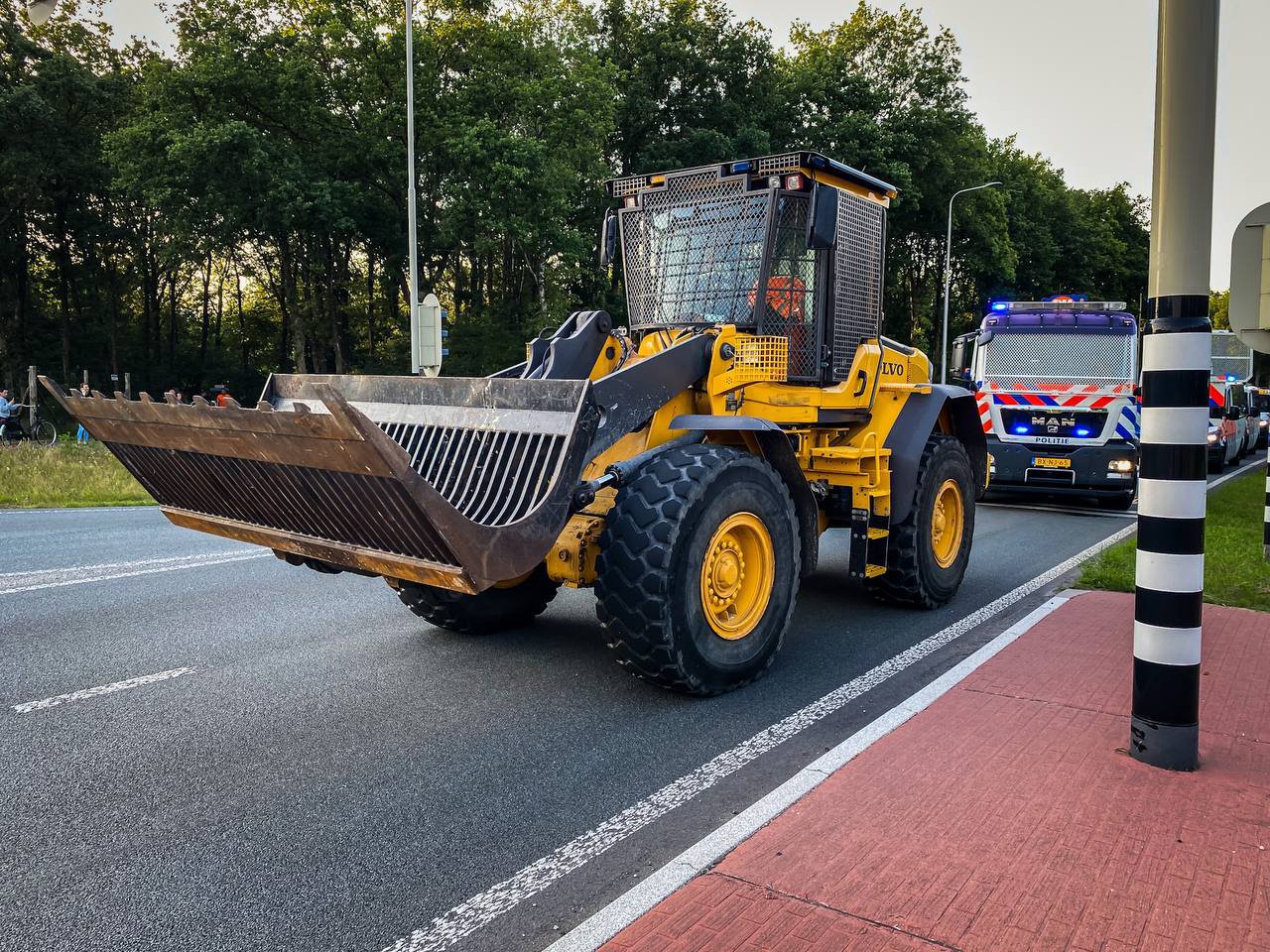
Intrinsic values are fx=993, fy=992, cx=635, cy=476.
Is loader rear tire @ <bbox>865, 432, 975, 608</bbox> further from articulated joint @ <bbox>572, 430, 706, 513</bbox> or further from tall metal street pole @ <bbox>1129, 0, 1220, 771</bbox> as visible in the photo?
tall metal street pole @ <bbox>1129, 0, 1220, 771</bbox>

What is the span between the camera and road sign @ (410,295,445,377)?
20922 millimetres

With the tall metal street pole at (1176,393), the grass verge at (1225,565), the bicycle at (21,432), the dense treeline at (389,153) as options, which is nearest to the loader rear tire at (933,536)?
the grass verge at (1225,565)

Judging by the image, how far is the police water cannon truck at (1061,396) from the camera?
12938 millimetres

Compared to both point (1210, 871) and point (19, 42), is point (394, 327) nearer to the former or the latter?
point (19, 42)

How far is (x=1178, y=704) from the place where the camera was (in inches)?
153

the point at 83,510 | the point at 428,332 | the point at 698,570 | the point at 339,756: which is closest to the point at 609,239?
A: the point at 698,570

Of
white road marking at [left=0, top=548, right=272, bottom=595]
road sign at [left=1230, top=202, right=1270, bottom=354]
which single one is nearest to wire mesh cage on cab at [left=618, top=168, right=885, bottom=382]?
road sign at [left=1230, top=202, right=1270, bottom=354]

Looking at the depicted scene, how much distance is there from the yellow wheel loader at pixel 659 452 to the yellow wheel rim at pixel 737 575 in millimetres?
14

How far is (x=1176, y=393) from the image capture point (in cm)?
378

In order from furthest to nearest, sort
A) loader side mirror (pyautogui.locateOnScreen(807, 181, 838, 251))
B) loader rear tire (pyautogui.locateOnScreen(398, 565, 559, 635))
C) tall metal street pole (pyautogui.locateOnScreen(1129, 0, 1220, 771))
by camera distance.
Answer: loader rear tire (pyautogui.locateOnScreen(398, 565, 559, 635))
loader side mirror (pyautogui.locateOnScreen(807, 181, 838, 251))
tall metal street pole (pyautogui.locateOnScreen(1129, 0, 1220, 771))

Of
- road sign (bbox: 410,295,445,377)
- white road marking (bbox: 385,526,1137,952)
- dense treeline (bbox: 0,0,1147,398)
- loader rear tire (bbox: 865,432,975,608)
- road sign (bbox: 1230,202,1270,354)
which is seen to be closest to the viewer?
white road marking (bbox: 385,526,1137,952)

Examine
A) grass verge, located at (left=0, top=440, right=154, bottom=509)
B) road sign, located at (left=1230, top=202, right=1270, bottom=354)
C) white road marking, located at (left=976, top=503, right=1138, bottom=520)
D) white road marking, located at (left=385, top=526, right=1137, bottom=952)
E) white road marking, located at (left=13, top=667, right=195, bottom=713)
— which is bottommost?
white road marking, located at (left=385, top=526, right=1137, bottom=952)

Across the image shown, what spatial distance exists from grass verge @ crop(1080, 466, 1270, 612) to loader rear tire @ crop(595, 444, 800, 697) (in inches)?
120

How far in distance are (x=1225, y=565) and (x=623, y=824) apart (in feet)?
22.7
